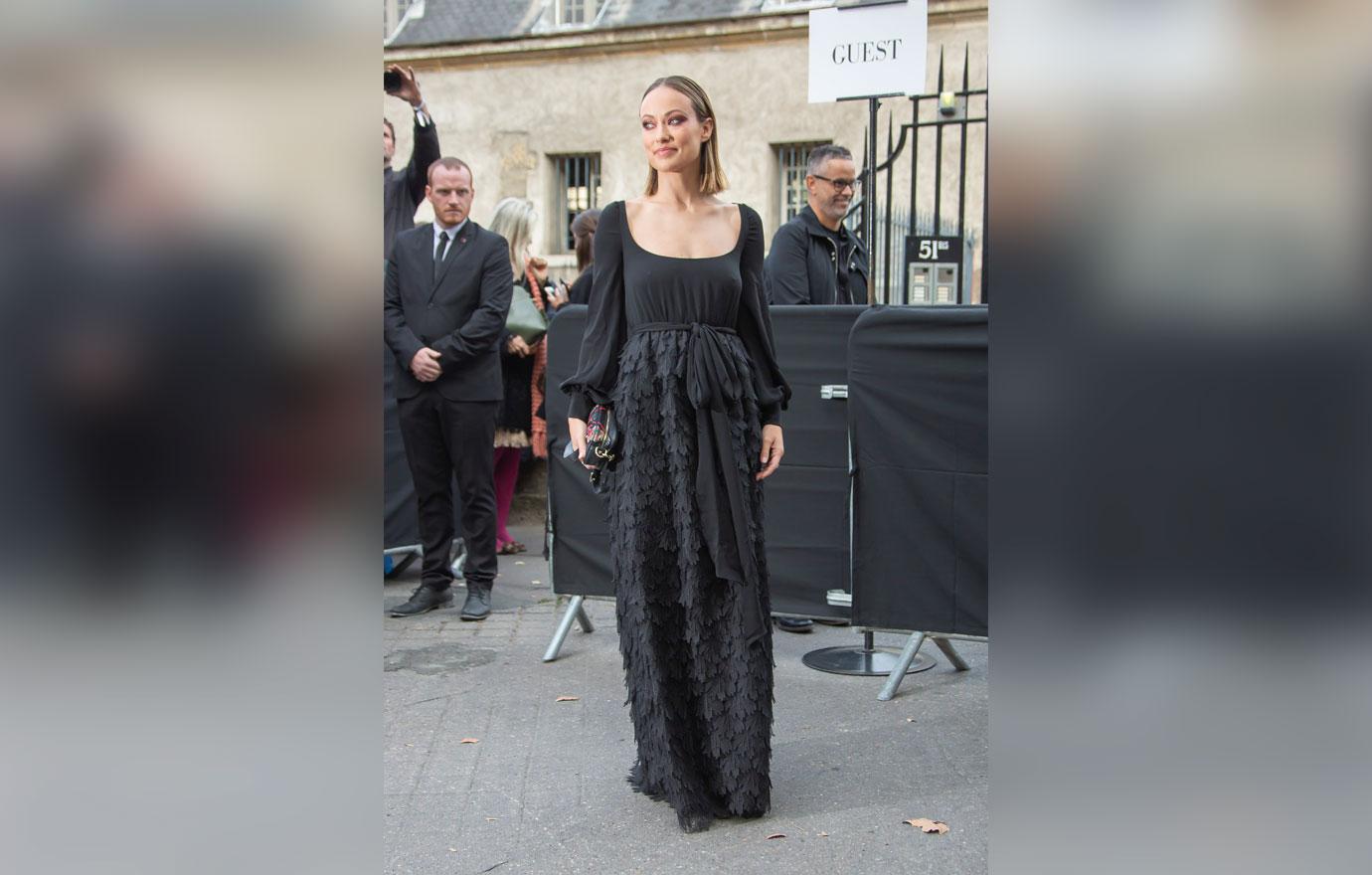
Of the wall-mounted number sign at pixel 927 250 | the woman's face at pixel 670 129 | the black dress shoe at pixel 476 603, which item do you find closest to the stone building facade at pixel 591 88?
the wall-mounted number sign at pixel 927 250

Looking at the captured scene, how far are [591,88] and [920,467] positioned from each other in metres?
21.6

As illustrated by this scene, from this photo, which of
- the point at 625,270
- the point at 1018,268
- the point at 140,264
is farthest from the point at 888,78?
the point at 140,264

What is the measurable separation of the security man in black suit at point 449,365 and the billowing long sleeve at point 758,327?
9.21 feet

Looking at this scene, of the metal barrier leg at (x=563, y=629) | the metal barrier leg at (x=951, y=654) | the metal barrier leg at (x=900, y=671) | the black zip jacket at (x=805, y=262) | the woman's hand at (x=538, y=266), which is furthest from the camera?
the woman's hand at (x=538, y=266)

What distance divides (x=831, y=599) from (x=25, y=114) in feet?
15.8

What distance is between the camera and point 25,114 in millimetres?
795

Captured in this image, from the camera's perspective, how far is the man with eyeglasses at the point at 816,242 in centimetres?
618

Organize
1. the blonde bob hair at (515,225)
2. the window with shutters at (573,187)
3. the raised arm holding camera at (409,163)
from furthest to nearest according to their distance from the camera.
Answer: the window with shutters at (573,187) → the blonde bob hair at (515,225) → the raised arm holding camera at (409,163)

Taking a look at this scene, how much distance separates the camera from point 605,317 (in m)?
3.81

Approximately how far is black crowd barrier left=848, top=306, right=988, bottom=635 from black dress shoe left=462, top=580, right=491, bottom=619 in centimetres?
227

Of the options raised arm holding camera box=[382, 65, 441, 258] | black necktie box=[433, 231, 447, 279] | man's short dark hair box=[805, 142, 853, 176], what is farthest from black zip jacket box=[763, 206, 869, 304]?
raised arm holding camera box=[382, 65, 441, 258]

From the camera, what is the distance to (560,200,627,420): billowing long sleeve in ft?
12.4

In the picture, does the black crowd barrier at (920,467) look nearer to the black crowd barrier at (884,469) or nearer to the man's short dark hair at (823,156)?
the black crowd barrier at (884,469)

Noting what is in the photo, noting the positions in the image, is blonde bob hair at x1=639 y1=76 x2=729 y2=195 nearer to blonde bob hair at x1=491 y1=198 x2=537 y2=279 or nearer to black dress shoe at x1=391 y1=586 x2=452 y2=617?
black dress shoe at x1=391 y1=586 x2=452 y2=617
